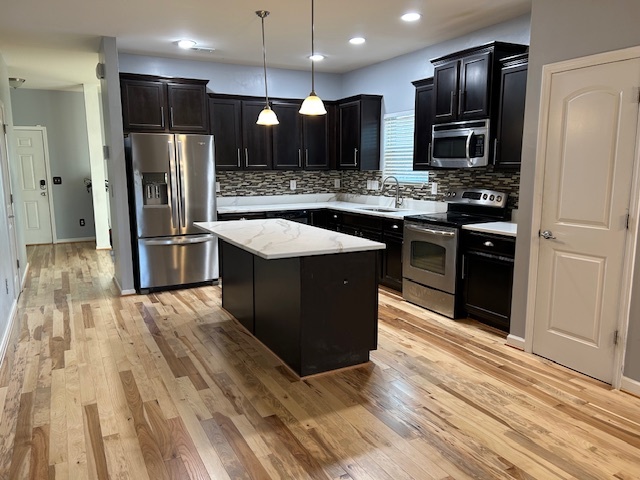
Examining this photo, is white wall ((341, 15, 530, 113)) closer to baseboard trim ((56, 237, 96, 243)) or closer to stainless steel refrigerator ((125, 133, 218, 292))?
stainless steel refrigerator ((125, 133, 218, 292))

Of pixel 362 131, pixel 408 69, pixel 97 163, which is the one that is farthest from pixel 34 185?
pixel 408 69

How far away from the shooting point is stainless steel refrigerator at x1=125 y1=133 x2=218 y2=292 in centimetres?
491

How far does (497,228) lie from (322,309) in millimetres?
1692

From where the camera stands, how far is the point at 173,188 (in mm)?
5035

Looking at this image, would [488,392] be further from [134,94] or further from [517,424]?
[134,94]

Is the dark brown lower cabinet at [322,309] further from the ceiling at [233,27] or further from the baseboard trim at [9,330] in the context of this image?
the ceiling at [233,27]

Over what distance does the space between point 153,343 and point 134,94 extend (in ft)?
9.15

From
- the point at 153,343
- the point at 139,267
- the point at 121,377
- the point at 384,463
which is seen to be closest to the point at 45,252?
the point at 139,267

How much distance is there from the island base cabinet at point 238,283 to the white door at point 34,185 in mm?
5142

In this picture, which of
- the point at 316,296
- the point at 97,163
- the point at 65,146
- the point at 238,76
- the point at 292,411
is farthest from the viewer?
the point at 65,146

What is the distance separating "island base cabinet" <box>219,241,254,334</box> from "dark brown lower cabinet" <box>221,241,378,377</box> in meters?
0.42

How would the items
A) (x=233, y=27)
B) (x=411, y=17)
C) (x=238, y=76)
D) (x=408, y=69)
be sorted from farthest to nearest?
(x=238, y=76), (x=408, y=69), (x=233, y=27), (x=411, y=17)

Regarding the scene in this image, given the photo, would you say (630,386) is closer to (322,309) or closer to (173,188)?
(322,309)

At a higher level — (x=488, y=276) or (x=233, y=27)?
(x=233, y=27)
